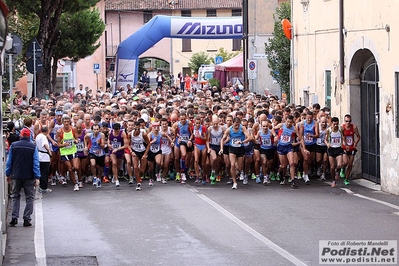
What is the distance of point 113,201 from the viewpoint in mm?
18578

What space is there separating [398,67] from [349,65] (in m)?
3.79

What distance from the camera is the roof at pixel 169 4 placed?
8500 centimetres

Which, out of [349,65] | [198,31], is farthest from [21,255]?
[198,31]

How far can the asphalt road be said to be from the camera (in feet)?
41.2

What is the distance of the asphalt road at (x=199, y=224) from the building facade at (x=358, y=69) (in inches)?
60.0

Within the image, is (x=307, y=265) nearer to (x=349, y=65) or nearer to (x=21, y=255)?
(x=21, y=255)

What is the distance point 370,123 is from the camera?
73.8ft

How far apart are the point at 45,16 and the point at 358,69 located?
54.7ft

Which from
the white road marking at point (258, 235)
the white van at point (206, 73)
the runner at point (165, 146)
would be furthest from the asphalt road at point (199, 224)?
the white van at point (206, 73)

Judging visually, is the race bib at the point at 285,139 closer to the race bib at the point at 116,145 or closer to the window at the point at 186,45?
the race bib at the point at 116,145

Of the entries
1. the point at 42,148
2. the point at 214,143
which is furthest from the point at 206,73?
the point at 42,148

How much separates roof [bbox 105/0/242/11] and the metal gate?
6299cm

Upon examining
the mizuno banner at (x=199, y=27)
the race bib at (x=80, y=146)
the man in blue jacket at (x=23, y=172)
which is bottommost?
the man in blue jacket at (x=23, y=172)

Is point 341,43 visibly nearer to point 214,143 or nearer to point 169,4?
point 214,143
